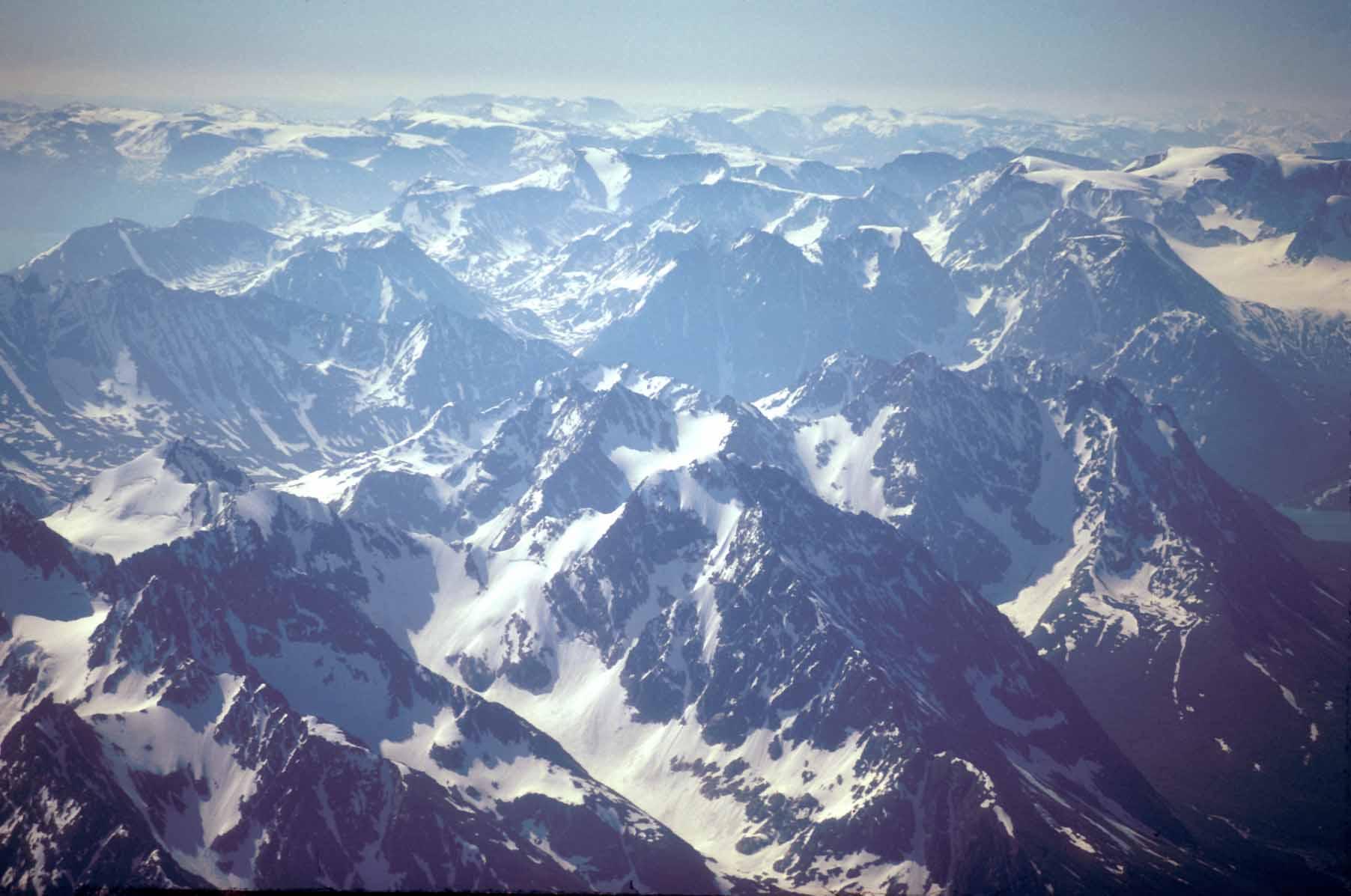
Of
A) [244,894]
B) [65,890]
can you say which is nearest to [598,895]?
[244,894]

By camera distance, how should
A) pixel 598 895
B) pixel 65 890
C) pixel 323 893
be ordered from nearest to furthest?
pixel 323 893
pixel 598 895
pixel 65 890

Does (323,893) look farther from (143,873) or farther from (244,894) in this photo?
(143,873)

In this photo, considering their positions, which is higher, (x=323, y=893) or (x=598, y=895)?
(x=323, y=893)

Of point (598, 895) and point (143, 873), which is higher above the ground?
point (598, 895)

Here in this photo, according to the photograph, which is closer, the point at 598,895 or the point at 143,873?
the point at 598,895

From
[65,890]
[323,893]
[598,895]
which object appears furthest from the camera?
[65,890]

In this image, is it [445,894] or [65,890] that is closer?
[445,894]

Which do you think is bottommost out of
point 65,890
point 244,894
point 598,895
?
point 65,890

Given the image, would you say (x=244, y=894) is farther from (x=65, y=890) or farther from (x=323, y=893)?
(x=65, y=890)

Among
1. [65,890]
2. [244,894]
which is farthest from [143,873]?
[244,894]
